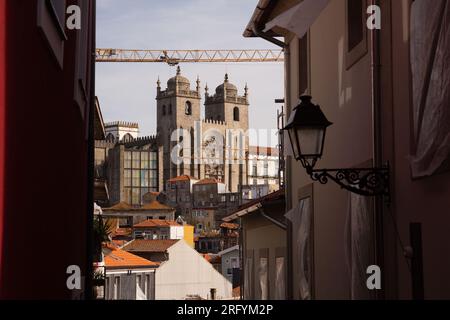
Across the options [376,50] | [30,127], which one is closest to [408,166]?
[376,50]

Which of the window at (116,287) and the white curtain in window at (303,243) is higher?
the white curtain in window at (303,243)

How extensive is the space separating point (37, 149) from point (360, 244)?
329 centimetres

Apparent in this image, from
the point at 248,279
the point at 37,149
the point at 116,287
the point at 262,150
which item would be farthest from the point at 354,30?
the point at 262,150

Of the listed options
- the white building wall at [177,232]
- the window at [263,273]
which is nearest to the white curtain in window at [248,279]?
the window at [263,273]

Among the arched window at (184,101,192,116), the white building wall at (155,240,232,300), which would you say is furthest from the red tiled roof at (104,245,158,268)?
the arched window at (184,101,192,116)

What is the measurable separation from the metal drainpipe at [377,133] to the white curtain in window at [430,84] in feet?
2.62

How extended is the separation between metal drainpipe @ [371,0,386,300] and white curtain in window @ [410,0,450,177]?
31.5 inches

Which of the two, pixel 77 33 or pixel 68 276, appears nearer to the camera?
pixel 68 276

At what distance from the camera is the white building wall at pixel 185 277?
43656 millimetres

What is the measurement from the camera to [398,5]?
5.95 meters

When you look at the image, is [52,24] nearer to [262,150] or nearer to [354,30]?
[354,30]

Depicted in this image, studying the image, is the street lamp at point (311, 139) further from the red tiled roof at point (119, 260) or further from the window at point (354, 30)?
the red tiled roof at point (119, 260)
